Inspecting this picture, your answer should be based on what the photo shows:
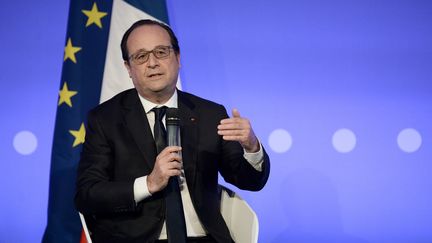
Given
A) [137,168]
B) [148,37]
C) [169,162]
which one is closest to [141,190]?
[137,168]

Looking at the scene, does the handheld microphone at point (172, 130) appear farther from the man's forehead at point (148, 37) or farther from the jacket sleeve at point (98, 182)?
the man's forehead at point (148, 37)

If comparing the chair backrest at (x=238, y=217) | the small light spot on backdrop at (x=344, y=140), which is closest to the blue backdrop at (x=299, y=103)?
the small light spot on backdrop at (x=344, y=140)

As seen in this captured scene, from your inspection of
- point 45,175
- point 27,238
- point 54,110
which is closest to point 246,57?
point 54,110

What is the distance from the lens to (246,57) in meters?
3.07

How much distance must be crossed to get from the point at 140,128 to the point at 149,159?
134 millimetres

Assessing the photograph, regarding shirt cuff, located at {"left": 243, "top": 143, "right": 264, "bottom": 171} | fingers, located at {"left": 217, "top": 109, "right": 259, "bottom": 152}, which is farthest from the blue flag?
fingers, located at {"left": 217, "top": 109, "right": 259, "bottom": 152}

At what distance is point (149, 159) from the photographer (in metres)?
1.97

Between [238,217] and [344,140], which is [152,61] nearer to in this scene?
[238,217]

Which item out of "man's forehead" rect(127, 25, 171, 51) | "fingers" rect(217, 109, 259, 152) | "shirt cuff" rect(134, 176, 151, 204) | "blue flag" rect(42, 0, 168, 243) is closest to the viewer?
"fingers" rect(217, 109, 259, 152)

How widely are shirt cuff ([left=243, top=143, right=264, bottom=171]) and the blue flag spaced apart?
1.16 metres

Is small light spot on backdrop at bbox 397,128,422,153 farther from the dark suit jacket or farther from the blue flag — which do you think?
the blue flag

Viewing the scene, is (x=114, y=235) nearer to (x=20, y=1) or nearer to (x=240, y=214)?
(x=240, y=214)

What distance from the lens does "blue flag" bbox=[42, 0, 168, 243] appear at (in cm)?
277

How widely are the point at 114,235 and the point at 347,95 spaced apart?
1749 mm
